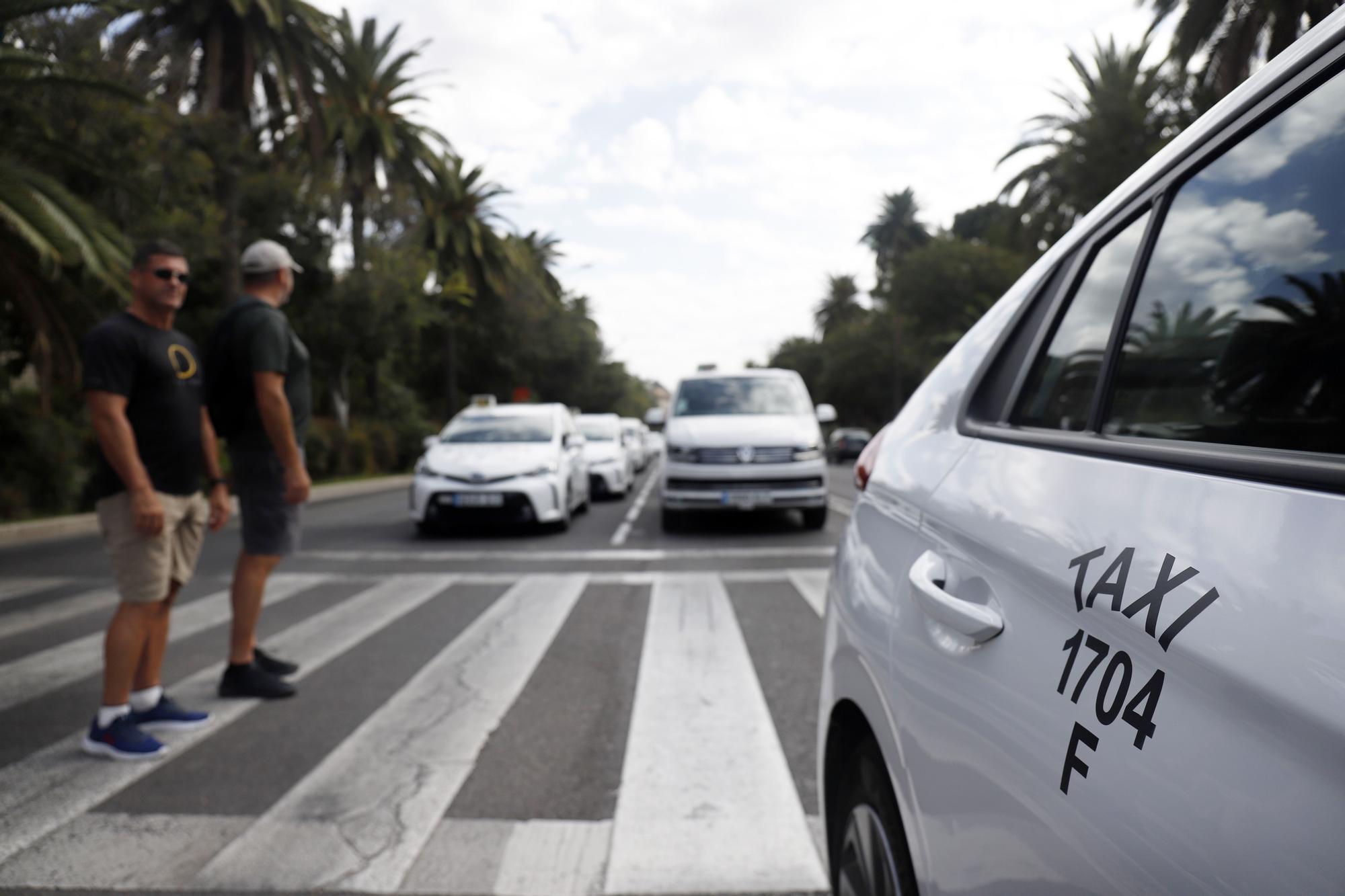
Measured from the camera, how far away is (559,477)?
11805 millimetres

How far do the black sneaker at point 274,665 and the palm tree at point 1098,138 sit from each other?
2071cm

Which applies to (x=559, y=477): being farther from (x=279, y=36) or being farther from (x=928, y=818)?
(x=279, y=36)

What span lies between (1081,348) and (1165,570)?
2.59ft

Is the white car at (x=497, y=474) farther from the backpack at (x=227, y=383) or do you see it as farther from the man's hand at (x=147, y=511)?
the man's hand at (x=147, y=511)

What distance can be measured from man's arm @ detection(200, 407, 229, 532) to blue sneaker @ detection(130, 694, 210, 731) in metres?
0.72

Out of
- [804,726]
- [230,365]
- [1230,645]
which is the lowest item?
[804,726]

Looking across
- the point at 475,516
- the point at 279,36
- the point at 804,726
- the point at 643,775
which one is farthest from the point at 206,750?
the point at 279,36

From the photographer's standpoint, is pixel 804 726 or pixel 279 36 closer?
pixel 804 726

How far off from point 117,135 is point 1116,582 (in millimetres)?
16239

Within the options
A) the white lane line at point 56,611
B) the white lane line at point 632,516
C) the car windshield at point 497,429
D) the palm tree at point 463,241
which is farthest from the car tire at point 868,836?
the palm tree at point 463,241

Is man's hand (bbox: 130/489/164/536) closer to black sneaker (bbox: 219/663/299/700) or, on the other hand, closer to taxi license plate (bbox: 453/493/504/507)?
black sneaker (bbox: 219/663/299/700)

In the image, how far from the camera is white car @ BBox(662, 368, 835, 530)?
11234 millimetres

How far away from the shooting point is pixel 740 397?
12.5m

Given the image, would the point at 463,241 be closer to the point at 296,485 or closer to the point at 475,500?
the point at 475,500
